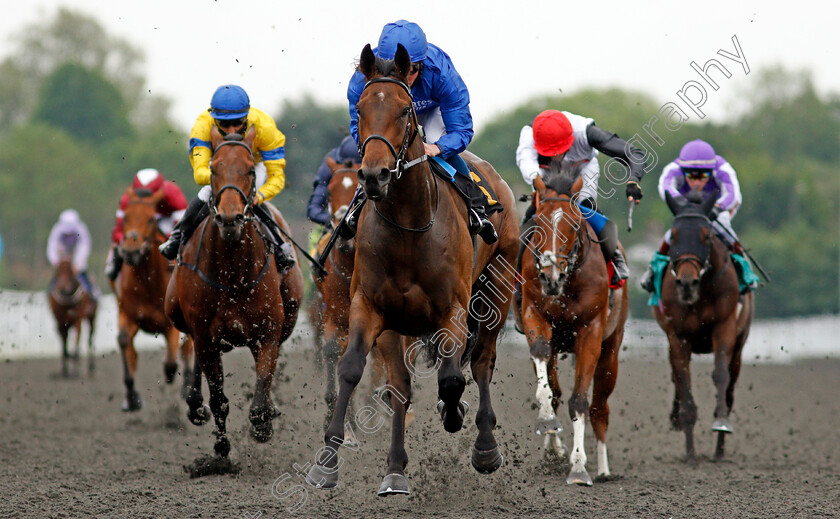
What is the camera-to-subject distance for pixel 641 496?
22.6 feet

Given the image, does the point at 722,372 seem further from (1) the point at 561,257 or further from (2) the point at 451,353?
(2) the point at 451,353

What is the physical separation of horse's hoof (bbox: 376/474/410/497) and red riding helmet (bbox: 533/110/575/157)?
3482 millimetres

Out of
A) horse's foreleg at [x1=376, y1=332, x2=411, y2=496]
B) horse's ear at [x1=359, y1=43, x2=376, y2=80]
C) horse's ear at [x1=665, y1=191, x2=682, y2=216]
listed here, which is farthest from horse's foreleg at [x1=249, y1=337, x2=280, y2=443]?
horse's ear at [x1=665, y1=191, x2=682, y2=216]

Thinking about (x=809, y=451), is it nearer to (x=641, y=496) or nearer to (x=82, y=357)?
(x=641, y=496)

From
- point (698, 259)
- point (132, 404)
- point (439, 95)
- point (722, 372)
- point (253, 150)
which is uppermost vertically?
point (253, 150)

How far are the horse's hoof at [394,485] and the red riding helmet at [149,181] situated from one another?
6.23 m

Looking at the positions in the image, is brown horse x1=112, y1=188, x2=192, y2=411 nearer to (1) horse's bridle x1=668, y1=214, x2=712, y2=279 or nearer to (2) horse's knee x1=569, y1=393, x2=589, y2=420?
(2) horse's knee x1=569, y1=393, x2=589, y2=420

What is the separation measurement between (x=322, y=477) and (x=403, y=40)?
227 cm

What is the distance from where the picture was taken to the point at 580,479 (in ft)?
23.9

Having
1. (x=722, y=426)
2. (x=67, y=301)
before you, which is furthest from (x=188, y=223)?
(x=67, y=301)

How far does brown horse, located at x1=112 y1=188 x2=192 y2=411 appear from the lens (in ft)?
33.7

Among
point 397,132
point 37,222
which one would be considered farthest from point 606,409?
point 37,222

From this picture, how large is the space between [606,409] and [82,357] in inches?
575

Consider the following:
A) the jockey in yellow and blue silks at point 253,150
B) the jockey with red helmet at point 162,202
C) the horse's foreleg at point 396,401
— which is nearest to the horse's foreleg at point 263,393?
the jockey in yellow and blue silks at point 253,150
